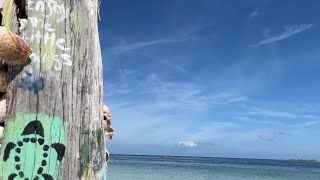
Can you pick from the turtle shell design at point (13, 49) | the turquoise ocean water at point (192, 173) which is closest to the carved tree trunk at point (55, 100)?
the turtle shell design at point (13, 49)

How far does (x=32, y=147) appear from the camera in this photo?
10.1 feet

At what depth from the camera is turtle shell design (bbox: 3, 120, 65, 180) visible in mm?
3051

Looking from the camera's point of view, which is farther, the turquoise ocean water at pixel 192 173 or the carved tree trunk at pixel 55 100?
the turquoise ocean water at pixel 192 173

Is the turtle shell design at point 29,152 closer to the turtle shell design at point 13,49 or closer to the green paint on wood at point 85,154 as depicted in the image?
the green paint on wood at point 85,154

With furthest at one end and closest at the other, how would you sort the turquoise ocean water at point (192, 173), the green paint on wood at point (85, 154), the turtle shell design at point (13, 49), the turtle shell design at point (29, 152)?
the turquoise ocean water at point (192, 173) → the green paint on wood at point (85, 154) → the turtle shell design at point (29, 152) → the turtle shell design at point (13, 49)

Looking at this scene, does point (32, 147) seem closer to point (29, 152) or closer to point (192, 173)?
point (29, 152)

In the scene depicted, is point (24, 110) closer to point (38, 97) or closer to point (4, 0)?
point (38, 97)

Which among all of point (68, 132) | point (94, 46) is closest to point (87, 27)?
point (94, 46)

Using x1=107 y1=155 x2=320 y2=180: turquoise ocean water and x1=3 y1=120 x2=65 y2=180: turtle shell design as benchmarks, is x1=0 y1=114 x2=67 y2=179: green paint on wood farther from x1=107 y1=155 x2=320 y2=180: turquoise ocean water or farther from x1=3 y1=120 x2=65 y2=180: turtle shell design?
x1=107 y1=155 x2=320 y2=180: turquoise ocean water

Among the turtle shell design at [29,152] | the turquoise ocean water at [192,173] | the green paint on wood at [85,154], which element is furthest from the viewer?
the turquoise ocean water at [192,173]

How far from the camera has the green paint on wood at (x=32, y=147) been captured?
3.05 meters

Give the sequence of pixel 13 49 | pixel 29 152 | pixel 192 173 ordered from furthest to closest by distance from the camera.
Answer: pixel 192 173 → pixel 29 152 → pixel 13 49

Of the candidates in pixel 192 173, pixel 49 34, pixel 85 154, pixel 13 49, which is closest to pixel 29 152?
pixel 85 154

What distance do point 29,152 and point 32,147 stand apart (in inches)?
1.6
